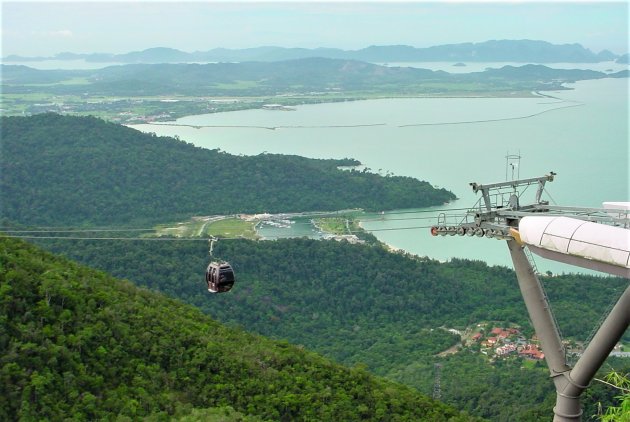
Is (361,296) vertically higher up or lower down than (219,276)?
lower down

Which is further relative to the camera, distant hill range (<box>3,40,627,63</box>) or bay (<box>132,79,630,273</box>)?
distant hill range (<box>3,40,627,63</box>)

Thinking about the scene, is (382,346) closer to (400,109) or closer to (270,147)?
(270,147)

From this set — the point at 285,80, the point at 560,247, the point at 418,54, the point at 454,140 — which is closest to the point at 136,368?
the point at 560,247

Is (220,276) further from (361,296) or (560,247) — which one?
(361,296)

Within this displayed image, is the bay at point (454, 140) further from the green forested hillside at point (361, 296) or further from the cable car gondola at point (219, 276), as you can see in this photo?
the cable car gondola at point (219, 276)

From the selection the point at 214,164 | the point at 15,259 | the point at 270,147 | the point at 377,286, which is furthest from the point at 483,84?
the point at 15,259

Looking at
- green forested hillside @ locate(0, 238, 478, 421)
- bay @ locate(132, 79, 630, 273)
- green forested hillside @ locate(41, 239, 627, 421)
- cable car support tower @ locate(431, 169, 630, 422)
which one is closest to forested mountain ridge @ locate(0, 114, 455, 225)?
bay @ locate(132, 79, 630, 273)

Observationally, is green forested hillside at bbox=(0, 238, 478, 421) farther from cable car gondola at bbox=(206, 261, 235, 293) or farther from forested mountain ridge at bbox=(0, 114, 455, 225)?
forested mountain ridge at bbox=(0, 114, 455, 225)
